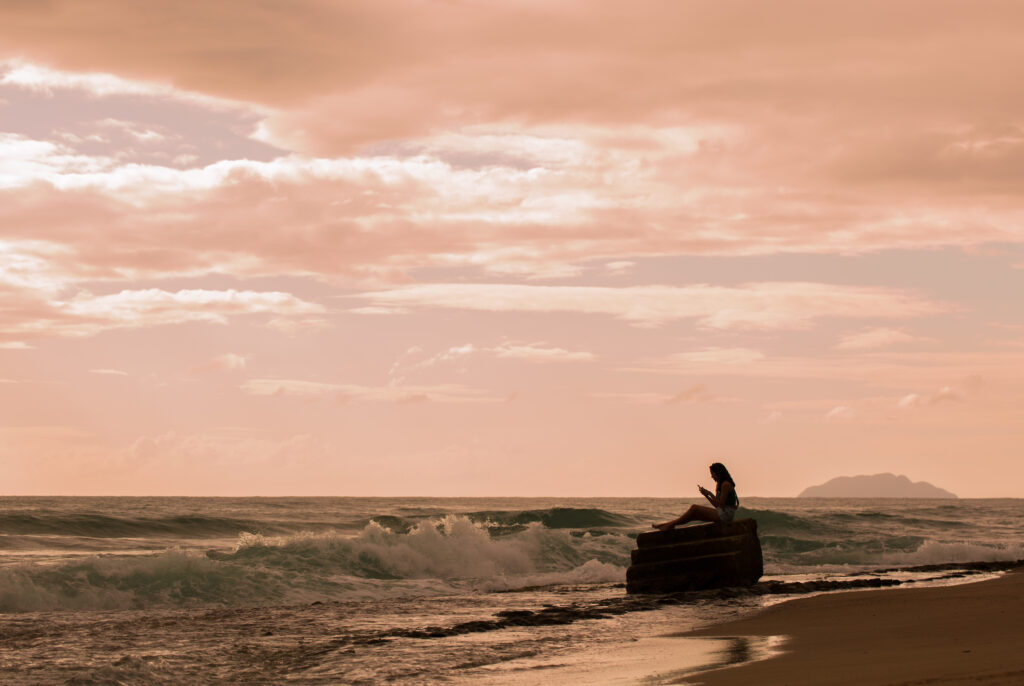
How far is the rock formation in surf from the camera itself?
1550 centimetres

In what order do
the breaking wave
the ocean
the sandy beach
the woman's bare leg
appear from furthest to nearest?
the breaking wave → the woman's bare leg → the ocean → the sandy beach

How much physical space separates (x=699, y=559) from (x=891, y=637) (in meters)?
6.44

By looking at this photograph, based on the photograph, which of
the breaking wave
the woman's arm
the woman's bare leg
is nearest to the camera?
the woman's arm

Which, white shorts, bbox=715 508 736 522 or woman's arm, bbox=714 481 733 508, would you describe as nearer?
woman's arm, bbox=714 481 733 508

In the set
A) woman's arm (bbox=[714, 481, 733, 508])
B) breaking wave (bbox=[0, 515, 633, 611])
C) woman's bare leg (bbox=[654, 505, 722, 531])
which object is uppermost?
woman's arm (bbox=[714, 481, 733, 508])

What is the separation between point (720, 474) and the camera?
15648 millimetres

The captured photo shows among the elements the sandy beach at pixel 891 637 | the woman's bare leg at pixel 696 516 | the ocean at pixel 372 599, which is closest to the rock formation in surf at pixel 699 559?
the woman's bare leg at pixel 696 516

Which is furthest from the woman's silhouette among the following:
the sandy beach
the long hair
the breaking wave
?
the breaking wave

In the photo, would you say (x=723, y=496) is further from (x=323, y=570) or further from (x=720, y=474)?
(x=323, y=570)

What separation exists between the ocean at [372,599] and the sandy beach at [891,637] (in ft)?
1.85

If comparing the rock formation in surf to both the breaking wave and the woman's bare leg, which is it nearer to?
the woman's bare leg

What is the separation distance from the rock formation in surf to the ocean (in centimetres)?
41

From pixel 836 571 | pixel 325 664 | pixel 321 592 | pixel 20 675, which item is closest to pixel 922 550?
pixel 836 571

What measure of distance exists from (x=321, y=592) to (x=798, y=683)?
11.9m
